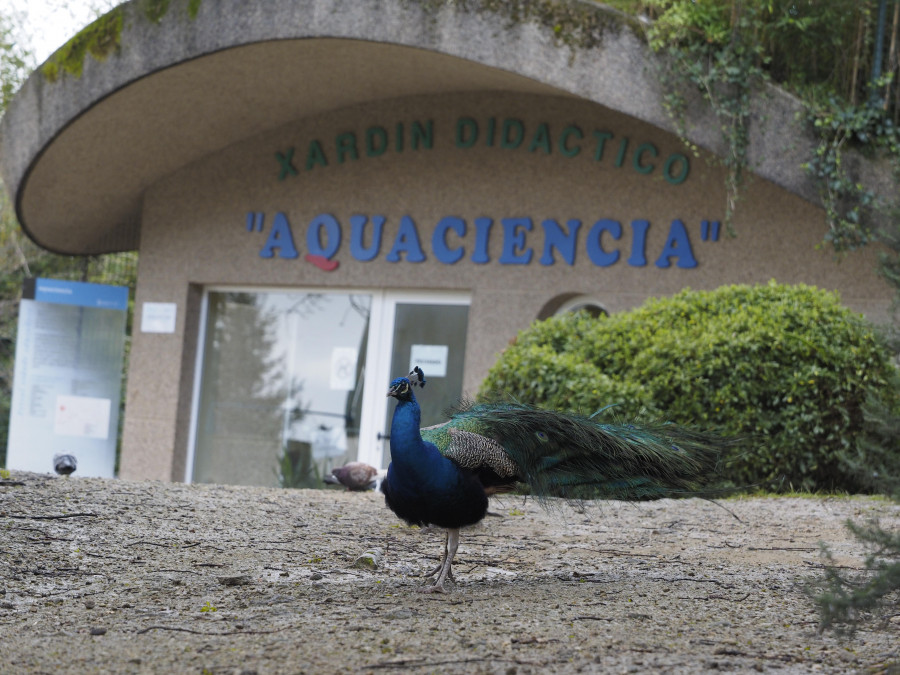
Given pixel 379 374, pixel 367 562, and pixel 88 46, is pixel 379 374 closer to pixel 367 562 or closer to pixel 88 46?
pixel 88 46

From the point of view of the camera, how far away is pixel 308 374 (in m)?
11.2

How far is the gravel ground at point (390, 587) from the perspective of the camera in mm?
3156

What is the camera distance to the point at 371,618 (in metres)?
3.62

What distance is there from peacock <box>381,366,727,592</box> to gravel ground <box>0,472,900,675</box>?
0.36 m

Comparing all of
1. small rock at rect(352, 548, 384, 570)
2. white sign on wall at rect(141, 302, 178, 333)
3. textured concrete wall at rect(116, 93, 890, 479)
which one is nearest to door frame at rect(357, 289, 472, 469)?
textured concrete wall at rect(116, 93, 890, 479)

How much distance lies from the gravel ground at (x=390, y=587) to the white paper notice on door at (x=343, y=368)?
13.9ft

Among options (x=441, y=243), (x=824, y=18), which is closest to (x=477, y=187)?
(x=441, y=243)

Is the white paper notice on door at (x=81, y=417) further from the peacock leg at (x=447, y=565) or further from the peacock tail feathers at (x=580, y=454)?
the peacock leg at (x=447, y=565)

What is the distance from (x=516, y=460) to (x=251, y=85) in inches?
267

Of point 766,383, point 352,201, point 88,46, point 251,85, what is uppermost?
point 88,46

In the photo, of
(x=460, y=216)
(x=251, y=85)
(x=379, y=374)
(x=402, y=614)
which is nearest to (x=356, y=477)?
(x=379, y=374)

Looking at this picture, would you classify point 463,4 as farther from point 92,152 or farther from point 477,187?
point 92,152

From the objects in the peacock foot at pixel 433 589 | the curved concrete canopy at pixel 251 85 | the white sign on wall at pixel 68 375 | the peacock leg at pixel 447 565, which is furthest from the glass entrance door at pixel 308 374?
the peacock foot at pixel 433 589

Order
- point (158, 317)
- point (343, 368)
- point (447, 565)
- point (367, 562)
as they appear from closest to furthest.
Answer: point (447, 565)
point (367, 562)
point (343, 368)
point (158, 317)
